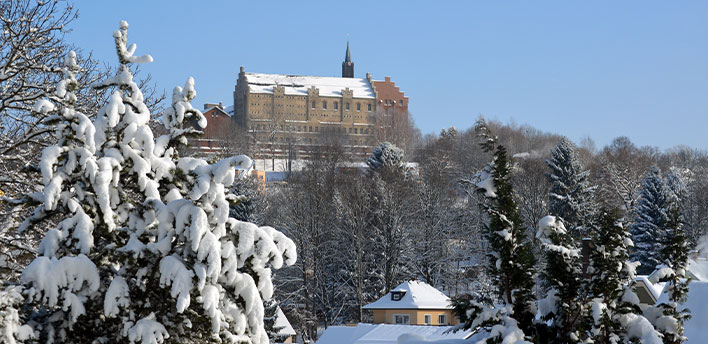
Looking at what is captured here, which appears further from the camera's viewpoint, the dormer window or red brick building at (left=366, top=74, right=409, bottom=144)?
red brick building at (left=366, top=74, right=409, bottom=144)

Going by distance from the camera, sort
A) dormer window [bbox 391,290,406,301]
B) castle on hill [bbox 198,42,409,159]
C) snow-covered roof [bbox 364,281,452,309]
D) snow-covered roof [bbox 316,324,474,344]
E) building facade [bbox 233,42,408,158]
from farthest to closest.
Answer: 1. building facade [bbox 233,42,408,158]
2. castle on hill [bbox 198,42,409,159]
3. dormer window [bbox 391,290,406,301]
4. snow-covered roof [bbox 364,281,452,309]
5. snow-covered roof [bbox 316,324,474,344]

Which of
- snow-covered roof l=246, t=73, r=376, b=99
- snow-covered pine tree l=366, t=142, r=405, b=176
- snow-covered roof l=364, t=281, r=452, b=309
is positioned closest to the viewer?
snow-covered roof l=364, t=281, r=452, b=309

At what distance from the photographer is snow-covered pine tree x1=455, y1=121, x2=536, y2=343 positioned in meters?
12.7

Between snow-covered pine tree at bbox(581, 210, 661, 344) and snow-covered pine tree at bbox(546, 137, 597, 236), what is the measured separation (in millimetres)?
34287

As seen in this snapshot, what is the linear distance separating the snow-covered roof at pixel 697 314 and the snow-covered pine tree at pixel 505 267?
6668 millimetres

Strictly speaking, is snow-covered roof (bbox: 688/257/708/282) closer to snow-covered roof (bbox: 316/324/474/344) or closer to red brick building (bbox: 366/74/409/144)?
snow-covered roof (bbox: 316/324/474/344)

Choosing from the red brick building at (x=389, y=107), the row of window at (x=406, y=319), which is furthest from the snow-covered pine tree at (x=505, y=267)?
the red brick building at (x=389, y=107)

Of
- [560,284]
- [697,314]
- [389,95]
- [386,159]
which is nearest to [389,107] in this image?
[389,95]

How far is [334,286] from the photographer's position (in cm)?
4938

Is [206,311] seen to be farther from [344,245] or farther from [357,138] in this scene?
[357,138]

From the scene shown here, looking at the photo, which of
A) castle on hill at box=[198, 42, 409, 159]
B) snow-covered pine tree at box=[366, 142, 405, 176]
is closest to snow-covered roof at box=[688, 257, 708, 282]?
snow-covered pine tree at box=[366, 142, 405, 176]

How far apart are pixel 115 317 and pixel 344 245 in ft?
136

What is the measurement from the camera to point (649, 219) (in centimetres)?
5028

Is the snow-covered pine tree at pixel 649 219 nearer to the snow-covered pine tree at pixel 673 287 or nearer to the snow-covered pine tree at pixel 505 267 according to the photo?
the snow-covered pine tree at pixel 673 287
